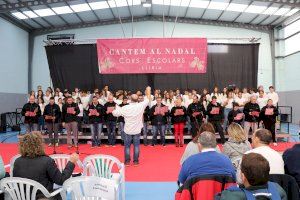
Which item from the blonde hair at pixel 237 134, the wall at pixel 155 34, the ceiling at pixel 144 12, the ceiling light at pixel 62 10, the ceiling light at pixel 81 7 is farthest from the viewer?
the wall at pixel 155 34

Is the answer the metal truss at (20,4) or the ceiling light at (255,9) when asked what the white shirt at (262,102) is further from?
the metal truss at (20,4)

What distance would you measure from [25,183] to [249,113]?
884 centimetres

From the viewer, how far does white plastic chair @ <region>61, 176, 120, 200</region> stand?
119 inches

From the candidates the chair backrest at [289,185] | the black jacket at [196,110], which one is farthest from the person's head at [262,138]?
the black jacket at [196,110]

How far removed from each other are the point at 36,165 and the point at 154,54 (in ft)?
33.8

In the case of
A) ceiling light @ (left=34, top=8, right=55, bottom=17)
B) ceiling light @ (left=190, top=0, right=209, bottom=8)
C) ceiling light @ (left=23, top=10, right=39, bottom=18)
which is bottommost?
ceiling light @ (left=23, top=10, right=39, bottom=18)

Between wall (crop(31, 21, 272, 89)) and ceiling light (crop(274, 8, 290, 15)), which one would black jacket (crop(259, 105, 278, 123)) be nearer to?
ceiling light (crop(274, 8, 290, 15))

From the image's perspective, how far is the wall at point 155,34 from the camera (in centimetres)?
1900

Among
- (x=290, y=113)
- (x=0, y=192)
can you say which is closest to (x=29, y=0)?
(x=0, y=192)

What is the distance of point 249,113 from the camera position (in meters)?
10.7

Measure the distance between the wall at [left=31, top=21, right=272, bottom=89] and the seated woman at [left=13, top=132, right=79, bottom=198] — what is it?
16.3 m

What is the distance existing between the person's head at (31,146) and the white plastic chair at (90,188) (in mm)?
436

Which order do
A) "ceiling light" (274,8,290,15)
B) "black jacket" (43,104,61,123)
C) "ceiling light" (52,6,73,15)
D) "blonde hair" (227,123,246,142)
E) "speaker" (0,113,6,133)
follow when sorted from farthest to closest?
"ceiling light" (274,8,290,15)
"ceiling light" (52,6,73,15)
"speaker" (0,113,6,133)
"black jacket" (43,104,61,123)
"blonde hair" (227,123,246,142)

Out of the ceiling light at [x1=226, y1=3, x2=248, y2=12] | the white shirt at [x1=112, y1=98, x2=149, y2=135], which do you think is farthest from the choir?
the ceiling light at [x1=226, y1=3, x2=248, y2=12]
